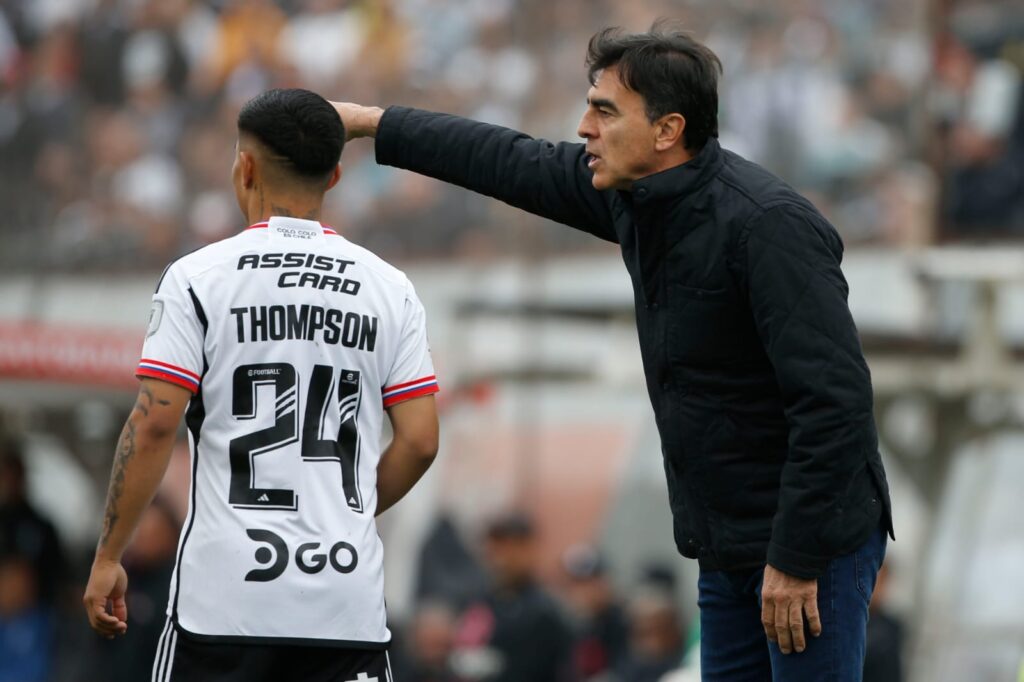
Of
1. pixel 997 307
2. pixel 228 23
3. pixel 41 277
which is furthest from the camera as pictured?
pixel 228 23

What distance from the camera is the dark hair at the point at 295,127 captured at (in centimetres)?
401

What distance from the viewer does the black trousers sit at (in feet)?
12.7

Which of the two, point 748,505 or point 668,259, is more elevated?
point 668,259

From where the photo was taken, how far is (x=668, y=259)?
395 centimetres

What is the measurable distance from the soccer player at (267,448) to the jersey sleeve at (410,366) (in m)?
0.05

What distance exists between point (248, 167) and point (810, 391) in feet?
4.49

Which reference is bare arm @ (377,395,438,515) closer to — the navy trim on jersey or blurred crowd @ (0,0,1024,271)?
the navy trim on jersey

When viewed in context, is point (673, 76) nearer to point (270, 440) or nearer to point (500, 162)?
point (500, 162)

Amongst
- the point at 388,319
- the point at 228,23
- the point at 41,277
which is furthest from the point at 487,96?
the point at 388,319

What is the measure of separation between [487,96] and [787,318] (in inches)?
320

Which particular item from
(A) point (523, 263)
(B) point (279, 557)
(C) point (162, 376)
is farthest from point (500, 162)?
(A) point (523, 263)

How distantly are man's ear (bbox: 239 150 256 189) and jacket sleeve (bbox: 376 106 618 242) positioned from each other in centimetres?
52

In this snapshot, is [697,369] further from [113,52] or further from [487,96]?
[113,52]

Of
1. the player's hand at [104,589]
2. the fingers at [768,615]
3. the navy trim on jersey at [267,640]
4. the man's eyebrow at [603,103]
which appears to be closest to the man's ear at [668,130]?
the man's eyebrow at [603,103]
